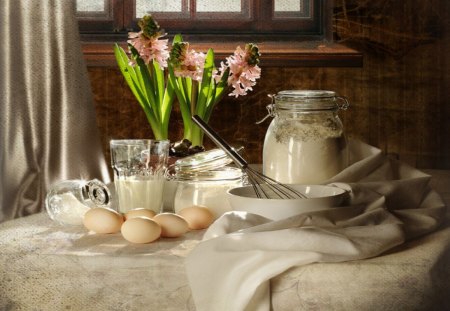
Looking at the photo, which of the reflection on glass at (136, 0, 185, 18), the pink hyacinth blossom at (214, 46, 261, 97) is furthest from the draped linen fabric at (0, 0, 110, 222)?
the pink hyacinth blossom at (214, 46, 261, 97)

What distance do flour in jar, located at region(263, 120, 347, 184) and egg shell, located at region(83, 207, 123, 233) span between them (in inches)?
10.6

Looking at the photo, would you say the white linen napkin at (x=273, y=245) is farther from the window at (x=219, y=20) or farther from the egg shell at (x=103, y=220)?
the window at (x=219, y=20)

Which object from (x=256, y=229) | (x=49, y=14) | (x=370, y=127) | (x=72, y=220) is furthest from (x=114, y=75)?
(x=256, y=229)

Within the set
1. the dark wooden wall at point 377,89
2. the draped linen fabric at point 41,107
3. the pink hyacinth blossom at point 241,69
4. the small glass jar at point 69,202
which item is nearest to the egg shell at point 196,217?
the small glass jar at point 69,202

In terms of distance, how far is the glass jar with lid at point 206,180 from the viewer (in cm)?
117

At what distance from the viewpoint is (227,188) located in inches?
46.3

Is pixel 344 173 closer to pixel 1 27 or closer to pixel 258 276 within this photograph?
pixel 258 276

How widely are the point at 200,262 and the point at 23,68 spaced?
162 centimetres

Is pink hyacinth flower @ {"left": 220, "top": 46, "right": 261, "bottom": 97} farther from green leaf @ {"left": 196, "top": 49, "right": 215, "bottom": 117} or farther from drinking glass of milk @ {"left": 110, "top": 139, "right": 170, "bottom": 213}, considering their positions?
→ drinking glass of milk @ {"left": 110, "top": 139, "right": 170, "bottom": 213}

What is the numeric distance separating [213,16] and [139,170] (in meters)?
1.58

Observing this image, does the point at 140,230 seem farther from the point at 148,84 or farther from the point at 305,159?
the point at 148,84

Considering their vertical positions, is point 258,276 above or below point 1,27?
below

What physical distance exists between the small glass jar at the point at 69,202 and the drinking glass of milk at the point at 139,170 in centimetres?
5

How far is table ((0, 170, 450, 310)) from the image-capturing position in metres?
0.88
